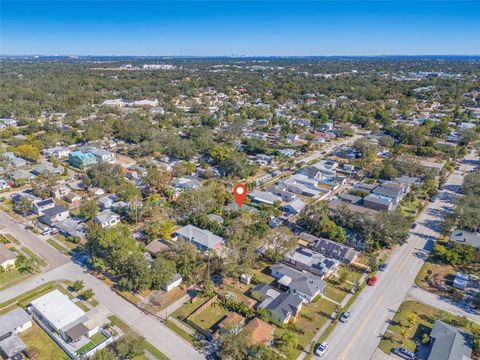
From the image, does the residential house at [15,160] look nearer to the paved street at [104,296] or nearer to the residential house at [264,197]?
the paved street at [104,296]

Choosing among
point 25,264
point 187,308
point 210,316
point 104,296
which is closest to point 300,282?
point 210,316

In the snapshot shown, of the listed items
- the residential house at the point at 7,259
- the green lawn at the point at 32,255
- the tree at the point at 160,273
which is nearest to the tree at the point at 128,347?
the tree at the point at 160,273

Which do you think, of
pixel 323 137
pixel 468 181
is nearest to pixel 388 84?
pixel 323 137

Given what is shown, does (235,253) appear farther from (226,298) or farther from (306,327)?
(306,327)

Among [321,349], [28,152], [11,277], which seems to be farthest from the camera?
[28,152]

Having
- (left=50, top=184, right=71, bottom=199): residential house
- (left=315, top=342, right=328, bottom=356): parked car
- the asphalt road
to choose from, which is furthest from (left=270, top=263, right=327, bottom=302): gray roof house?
(left=50, top=184, right=71, bottom=199): residential house

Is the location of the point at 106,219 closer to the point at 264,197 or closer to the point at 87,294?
the point at 87,294

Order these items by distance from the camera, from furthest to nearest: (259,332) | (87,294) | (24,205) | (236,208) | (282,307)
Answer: (236,208) < (24,205) < (87,294) < (282,307) < (259,332)
